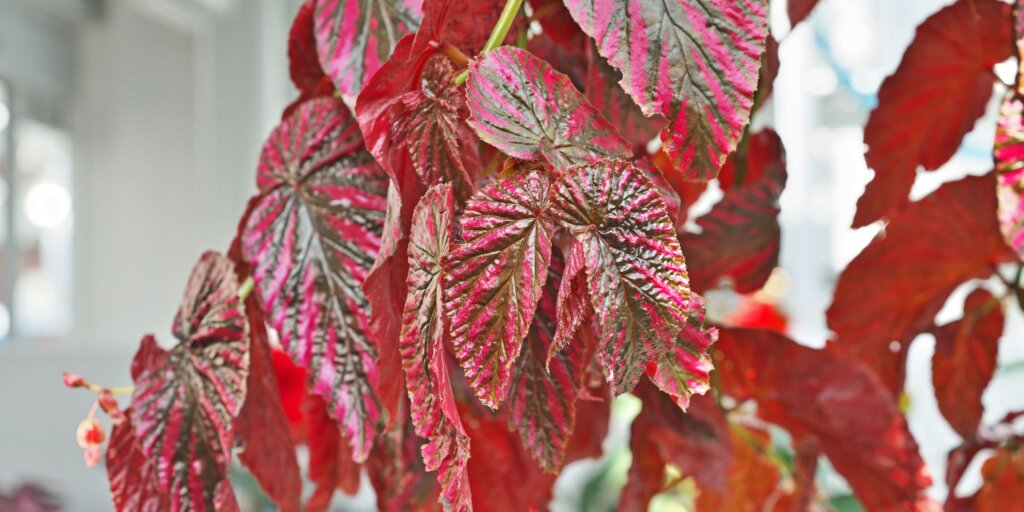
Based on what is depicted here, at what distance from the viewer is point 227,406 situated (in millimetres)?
181

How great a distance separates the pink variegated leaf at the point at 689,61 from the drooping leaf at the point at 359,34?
0.06 metres

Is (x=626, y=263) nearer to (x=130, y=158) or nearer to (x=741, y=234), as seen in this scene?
(x=741, y=234)

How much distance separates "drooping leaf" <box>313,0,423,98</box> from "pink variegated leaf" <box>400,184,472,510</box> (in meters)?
0.06

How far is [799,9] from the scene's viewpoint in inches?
8.7

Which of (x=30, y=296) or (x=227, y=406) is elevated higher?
(x=227, y=406)

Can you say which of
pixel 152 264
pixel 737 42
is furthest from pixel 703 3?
pixel 152 264

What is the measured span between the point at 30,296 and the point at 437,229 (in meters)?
2.58

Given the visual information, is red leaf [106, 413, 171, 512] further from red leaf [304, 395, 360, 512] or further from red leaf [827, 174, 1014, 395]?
red leaf [827, 174, 1014, 395]

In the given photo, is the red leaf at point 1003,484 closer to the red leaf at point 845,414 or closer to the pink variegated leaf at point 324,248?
the red leaf at point 845,414

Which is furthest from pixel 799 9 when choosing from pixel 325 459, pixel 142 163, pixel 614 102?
pixel 142 163

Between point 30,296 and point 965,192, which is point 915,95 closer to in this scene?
point 965,192

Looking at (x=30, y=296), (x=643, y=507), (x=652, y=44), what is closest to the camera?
(x=652, y=44)

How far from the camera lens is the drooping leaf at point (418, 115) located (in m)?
0.15

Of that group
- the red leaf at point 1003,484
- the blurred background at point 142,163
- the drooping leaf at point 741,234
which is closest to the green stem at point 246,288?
the drooping leaf at point 741,234
